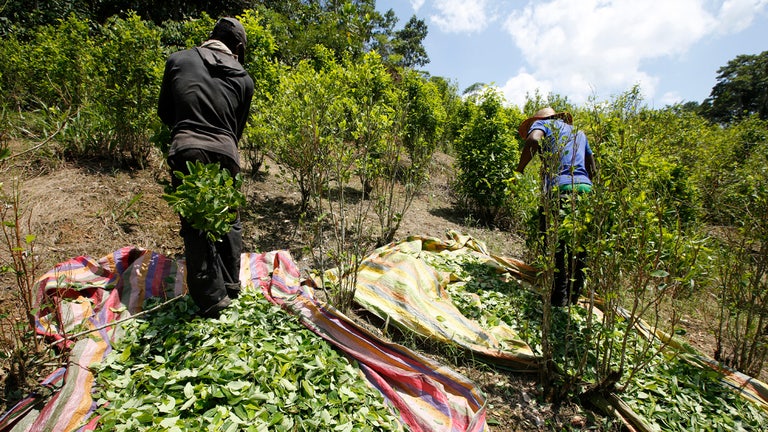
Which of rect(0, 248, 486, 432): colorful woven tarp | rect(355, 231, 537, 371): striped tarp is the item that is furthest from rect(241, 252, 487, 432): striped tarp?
rect(355, 231, 537, 371): striped tarp

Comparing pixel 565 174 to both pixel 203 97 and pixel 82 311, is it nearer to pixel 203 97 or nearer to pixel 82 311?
pixel 203 97

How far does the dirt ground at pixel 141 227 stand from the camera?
202 cm

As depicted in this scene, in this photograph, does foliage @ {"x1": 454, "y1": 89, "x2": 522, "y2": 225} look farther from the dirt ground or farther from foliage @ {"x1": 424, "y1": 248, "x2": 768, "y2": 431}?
foliage @ {"x1": 424, "y1": 248, "x2": 768, "y2": 431}

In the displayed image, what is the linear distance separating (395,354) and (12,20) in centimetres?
1692

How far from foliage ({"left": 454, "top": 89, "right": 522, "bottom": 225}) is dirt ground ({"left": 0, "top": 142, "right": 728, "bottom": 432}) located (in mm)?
903

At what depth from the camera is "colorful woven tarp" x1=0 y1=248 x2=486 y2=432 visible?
1529mm

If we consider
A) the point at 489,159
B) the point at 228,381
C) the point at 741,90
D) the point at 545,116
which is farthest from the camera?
the point at 741,90

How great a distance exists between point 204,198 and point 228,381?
948 millimetres

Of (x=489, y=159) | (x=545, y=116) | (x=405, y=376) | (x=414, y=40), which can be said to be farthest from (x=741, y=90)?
(x=405, y=376)

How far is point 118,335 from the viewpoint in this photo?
195 centimetres

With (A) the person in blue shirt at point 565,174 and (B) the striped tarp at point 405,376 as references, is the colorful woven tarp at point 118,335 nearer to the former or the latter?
(B) the striped tarp at point 405,376

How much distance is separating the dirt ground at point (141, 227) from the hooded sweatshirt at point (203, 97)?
→ 789mm

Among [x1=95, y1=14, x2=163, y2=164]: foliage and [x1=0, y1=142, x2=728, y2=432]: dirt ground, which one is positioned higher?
[x1=95, y1=14, x2=163, y2=164]: foliage

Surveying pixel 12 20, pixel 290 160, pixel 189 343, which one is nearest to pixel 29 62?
pixel 290 160
